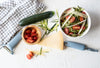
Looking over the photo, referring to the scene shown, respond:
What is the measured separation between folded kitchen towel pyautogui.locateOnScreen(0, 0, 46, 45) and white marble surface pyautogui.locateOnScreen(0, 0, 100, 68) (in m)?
0.07

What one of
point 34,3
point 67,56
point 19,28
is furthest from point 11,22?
point 67,56

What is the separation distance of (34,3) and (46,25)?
0.15 m

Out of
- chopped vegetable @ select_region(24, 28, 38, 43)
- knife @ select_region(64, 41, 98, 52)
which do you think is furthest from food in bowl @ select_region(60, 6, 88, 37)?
chopped vegetable @ select_region(24, 28, 38, 43)

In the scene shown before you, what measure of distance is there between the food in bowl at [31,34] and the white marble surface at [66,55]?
0.06 meters

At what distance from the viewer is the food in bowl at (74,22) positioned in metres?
0.87

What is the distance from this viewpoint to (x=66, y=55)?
965 mm

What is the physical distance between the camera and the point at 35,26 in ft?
3.16

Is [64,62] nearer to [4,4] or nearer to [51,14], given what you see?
[51,14]

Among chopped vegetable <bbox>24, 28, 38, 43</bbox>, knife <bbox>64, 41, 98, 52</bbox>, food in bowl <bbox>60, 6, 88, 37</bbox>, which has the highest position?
food in bowl <bbox>60, 6, 88, 37</bbox>

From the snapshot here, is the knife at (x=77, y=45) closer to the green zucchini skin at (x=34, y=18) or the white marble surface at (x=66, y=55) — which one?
the white marble surface at (x=66, y=55)

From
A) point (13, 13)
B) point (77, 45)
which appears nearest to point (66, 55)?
point (77, 45)

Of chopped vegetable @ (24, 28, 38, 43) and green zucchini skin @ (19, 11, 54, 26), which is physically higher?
green zucchini skin @ (19, 11, 54, 26)

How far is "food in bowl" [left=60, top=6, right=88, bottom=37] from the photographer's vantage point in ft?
2.86

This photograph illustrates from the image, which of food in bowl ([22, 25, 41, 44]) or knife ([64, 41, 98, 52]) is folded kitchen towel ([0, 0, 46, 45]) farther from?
knife ([64, 41, 98, 52])
